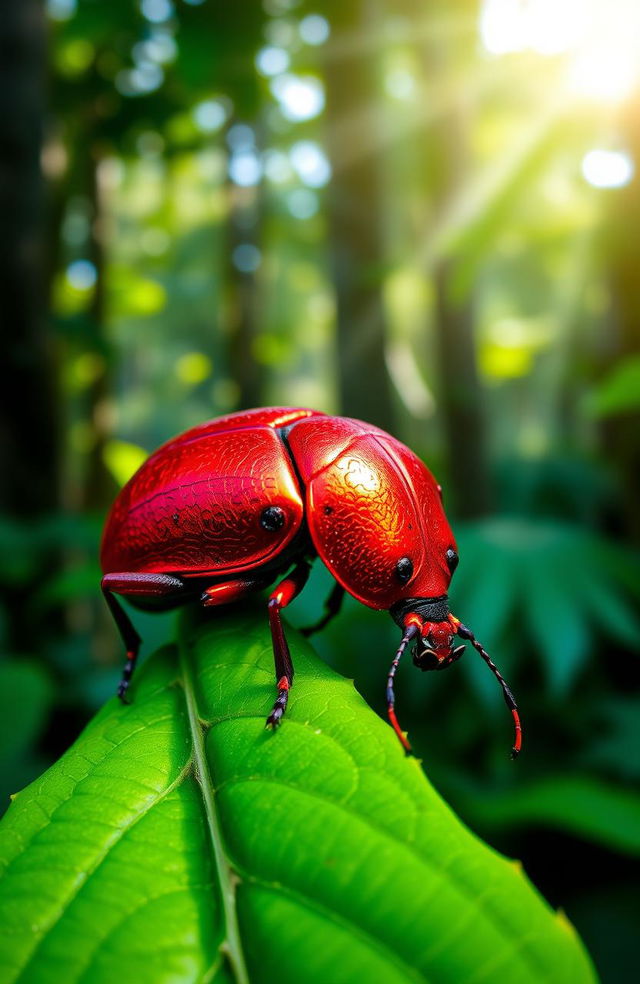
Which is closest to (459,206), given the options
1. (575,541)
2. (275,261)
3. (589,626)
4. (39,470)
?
(575,541)

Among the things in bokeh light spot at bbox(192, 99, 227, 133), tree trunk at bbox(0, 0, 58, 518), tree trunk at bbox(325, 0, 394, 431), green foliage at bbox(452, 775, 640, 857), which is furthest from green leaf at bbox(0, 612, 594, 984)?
bokeh light spot at bbox(192, 99, 227, 133)

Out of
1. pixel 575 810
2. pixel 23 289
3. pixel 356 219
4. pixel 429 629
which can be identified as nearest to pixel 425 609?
pixel 429 629

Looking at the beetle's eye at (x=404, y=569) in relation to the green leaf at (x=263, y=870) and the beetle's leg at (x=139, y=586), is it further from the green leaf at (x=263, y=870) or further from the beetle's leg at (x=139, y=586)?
the beetle's leg at (x=139, y=586)

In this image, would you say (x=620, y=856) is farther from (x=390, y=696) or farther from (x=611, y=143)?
(x=611, y=143)

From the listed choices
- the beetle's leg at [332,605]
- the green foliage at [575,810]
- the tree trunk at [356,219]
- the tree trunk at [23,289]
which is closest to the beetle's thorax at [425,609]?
the beetle's leg at [332,605]

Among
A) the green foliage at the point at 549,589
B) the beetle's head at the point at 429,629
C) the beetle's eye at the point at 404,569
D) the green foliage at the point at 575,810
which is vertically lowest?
the green foliage at the point at 575,810

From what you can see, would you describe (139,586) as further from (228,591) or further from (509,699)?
(509,699)

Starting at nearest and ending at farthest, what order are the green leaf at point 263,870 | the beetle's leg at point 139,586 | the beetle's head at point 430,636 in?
the green leaf at point 263,870
the beetle's head at point 430,636
the beetle's leg at point 139,586
